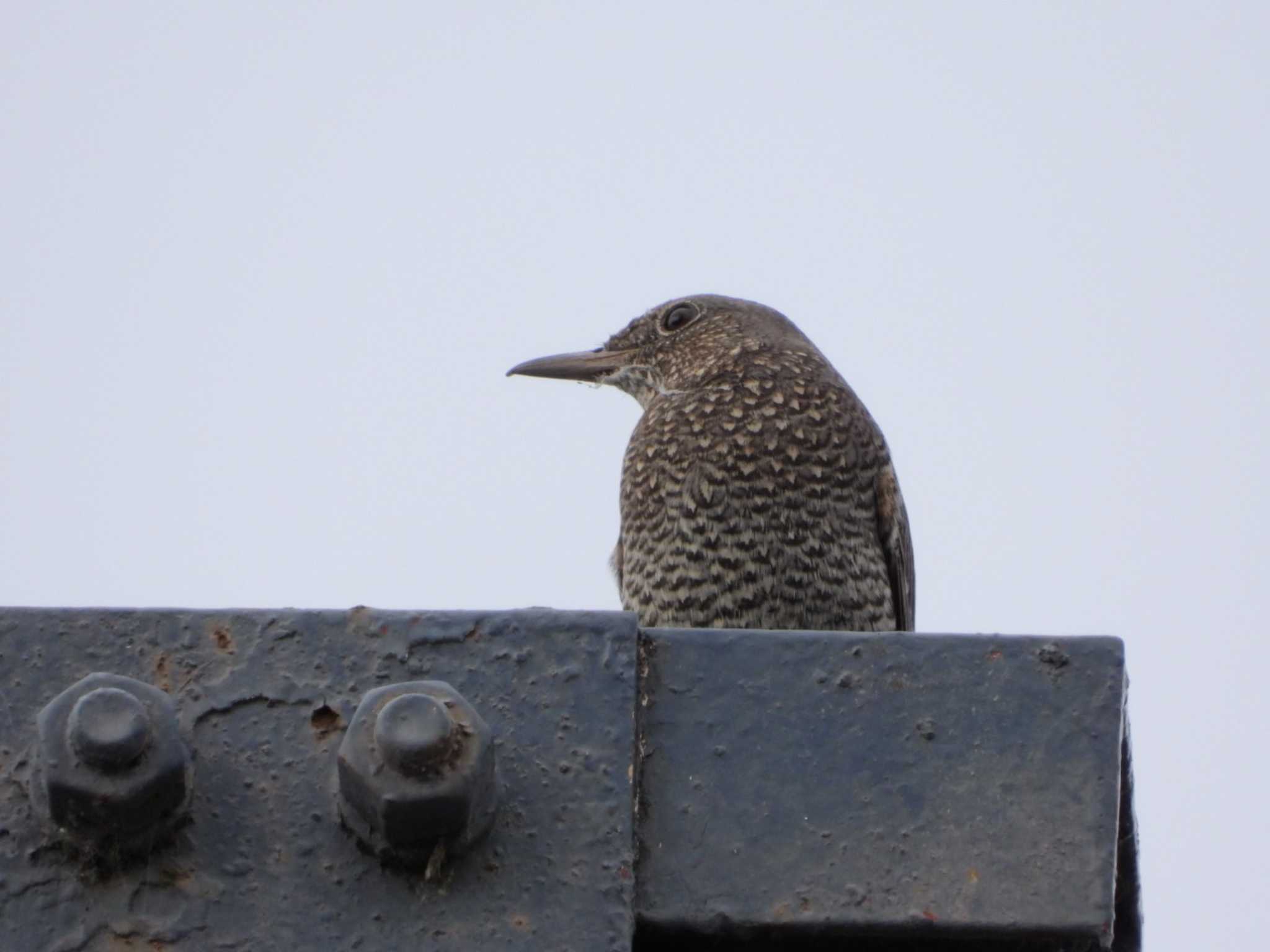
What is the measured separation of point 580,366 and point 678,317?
1.13 feet

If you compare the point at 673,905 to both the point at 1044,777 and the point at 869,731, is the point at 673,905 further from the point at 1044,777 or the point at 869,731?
the point at 1044,777

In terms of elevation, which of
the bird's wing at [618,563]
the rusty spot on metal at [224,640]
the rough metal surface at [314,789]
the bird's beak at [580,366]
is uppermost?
the bird's beak at [580,366]

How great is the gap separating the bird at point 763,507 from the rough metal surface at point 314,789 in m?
2.71

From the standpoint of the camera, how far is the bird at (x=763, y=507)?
488 centimetres

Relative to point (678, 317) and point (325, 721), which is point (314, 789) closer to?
point (325, 721)

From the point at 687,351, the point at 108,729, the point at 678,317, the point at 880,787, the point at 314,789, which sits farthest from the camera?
the point at 678,317

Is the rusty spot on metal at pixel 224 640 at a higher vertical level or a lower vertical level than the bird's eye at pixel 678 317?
lower

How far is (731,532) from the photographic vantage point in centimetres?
490

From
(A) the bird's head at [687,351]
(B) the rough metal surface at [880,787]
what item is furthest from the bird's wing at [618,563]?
(B) the rough metal surface at [880,787]

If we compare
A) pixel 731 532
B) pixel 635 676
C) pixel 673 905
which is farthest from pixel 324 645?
pixel 731 532

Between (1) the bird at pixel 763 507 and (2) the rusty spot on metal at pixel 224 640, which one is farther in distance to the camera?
(1) the bird at pixel 763 507

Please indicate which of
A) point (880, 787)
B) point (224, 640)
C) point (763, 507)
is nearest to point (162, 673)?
point (224, 640)

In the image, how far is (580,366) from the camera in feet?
20.1

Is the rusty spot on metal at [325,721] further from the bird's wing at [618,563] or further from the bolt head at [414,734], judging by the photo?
the bird's wing at [618,563]
